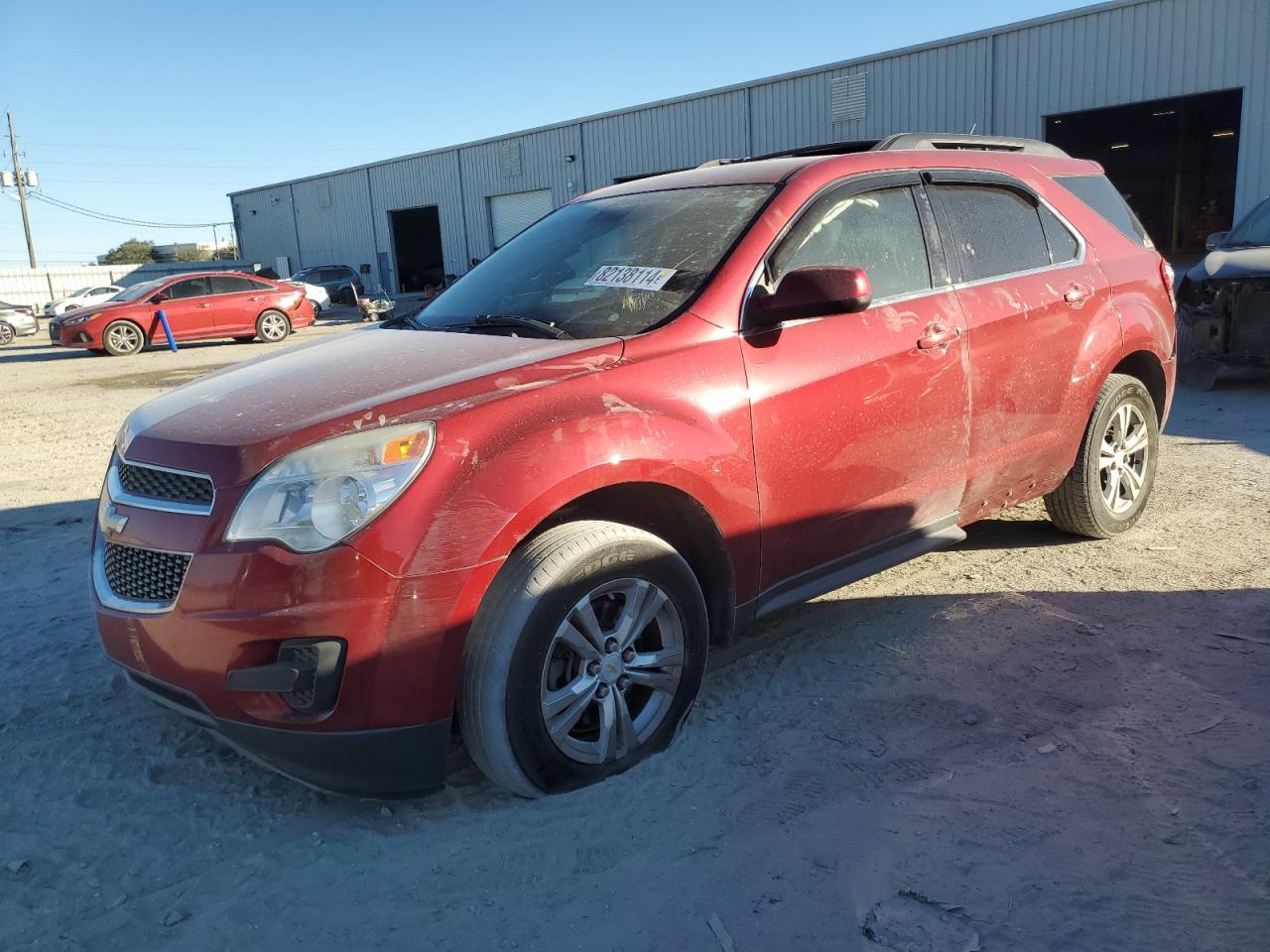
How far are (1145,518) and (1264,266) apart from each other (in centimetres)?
462

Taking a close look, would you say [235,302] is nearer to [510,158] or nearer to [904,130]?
[510,158]

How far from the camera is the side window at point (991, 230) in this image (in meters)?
3.86

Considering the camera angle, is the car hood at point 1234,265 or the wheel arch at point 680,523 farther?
the car hood at point 1234,265

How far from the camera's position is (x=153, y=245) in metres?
81.6

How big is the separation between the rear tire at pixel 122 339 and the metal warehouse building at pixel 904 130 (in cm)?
1071

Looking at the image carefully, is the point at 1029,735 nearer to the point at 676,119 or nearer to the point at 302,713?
the point at 302,713

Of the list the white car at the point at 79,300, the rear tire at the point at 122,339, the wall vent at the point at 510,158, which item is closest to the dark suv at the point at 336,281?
the white car at the point at 79,300

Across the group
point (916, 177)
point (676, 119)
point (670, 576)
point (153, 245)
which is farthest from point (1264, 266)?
point (153, 245)

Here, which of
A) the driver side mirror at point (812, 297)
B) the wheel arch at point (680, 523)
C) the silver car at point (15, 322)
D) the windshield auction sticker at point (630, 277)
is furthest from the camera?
the silver car at point (15, 322)

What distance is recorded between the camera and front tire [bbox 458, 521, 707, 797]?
2.53m

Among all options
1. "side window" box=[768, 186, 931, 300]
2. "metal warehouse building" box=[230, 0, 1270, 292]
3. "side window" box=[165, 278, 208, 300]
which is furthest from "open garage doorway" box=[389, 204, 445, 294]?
"side window" box=[768, 186, 931, 300]

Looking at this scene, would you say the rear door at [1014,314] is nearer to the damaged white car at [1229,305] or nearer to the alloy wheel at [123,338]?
the damaged white car at [1229,305]

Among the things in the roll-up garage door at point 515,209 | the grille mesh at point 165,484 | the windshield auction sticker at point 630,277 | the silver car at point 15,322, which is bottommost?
the silver car at point 15,322

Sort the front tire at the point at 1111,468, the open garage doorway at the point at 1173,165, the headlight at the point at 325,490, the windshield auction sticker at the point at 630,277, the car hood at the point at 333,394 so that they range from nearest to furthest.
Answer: the headlight at the point at 325,490
the car hood at the point at 333,394
the windshield auction sticker at the point at 630,277
the front tire at the point at 1111,468
the open garage doorway at the point at 1173,165
